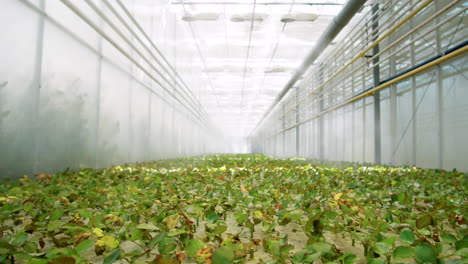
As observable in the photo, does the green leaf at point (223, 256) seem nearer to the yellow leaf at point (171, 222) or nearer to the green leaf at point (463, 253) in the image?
the yellow leaf at point (171, 222)

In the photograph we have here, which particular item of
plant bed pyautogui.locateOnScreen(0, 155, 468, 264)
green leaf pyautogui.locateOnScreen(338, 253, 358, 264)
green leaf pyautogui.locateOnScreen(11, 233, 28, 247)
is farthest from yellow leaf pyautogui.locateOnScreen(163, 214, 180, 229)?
green leaf pyautogui.locateOnScreen(338, 253, 358, 264)

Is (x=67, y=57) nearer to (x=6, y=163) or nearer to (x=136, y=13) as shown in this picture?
(x=6, y=163)

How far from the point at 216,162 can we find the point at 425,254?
5.54 meters

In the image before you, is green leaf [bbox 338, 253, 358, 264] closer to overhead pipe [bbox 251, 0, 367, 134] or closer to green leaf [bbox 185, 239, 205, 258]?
green leaf [bbox 185, 239, 205, 258]

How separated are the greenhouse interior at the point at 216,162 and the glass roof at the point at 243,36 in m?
0.07

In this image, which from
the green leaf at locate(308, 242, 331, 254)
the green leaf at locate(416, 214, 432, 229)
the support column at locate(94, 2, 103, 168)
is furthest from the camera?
the support column at locate(94, 2, 103, 168)

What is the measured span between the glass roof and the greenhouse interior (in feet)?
0.23

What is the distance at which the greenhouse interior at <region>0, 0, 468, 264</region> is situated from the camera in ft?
2.88

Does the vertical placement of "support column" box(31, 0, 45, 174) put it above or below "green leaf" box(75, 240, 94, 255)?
above

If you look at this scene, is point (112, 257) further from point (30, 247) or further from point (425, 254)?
point (425, 254)

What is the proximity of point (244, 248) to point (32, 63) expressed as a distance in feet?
9.53

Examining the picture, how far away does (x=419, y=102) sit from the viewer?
16.5ft

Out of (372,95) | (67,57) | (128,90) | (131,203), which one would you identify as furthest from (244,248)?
(372,95)

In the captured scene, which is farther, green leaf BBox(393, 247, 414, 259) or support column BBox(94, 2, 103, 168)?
support column BBox(94, 2, 103, 168)
